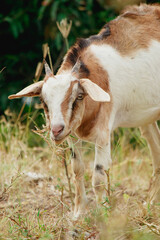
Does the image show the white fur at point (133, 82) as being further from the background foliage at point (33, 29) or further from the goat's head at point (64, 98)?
the background foliage at point (33, 29)

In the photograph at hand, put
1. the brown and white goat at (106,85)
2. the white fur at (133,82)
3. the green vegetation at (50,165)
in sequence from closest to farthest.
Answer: the green vegetation at (50,165), the brown and white goat at (106,85), the white fur at (133,82)

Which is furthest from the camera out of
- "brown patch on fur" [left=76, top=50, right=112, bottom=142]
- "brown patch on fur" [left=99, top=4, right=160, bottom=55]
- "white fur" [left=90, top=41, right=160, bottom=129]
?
"brown patch on fur" [left=99, top=4, right=160, bottom=55]

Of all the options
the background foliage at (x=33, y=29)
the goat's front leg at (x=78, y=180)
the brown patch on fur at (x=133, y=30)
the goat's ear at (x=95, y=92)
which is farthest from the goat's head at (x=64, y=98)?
the background foliage at (x=33, y=29)

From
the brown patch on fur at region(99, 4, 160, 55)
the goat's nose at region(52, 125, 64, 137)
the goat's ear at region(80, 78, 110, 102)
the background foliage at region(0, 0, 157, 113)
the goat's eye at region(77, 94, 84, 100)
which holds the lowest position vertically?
the background foliage at region(0, 0, 157, 113)

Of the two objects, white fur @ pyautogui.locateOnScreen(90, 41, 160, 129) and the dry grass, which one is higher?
white fur @ pyautogui.locateOnScreen(90, 41, 160, 129)

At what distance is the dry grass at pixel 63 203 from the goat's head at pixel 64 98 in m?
0.26

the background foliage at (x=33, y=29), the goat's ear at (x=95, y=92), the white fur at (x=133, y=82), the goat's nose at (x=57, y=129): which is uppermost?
the goat's ear at (x=95, y=92)

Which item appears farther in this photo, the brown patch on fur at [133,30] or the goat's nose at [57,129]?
the brown patch on fur at [133,30]

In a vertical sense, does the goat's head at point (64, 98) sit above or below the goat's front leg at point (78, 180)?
above

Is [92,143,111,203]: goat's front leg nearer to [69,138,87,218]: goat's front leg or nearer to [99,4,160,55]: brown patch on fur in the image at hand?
[69,138,87,218]: goat's front leg

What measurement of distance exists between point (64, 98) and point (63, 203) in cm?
87

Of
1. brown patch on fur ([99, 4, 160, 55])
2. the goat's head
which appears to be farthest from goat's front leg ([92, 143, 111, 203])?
brown patch on fur ([99, 4, 160, 55])

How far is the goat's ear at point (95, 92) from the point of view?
10.3 feet

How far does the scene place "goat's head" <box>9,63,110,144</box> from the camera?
10.4 ft
